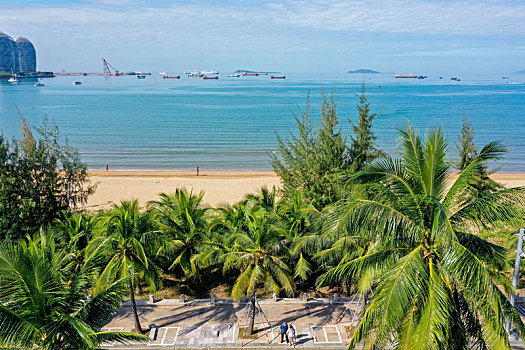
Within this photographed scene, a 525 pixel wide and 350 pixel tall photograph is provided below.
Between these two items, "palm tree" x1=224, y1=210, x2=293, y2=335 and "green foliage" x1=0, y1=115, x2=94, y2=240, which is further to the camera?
"green foliage" x1=0, y1=115, x2=94, y2=240

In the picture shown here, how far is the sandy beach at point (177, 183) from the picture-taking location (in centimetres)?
2950

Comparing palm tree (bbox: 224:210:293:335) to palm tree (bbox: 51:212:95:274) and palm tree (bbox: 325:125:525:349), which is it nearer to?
palm tree (bbox: 325:125:525:349)

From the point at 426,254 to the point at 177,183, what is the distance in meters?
28.5

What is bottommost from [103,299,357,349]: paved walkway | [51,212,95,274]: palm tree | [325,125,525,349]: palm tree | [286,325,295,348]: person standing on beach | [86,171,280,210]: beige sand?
[86,171,280,210]: beige sand

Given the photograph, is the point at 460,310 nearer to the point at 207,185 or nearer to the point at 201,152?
the point at 207,185

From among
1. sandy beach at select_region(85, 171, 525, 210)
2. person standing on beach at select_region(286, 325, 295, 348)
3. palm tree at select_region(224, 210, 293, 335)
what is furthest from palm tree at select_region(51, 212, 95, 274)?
sandy beach at select_region(85, 171, 525, 210)

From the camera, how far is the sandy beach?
29500 mm

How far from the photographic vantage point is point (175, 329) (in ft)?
41.5

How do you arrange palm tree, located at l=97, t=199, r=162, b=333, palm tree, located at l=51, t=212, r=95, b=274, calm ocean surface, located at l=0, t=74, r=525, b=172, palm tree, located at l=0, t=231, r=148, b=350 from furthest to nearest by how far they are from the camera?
calm ocean surface, located at l=0, t=74, r=525, b=172
palm tree, located at l=51, t=212, r=95, b=274
palm tree, located at l=97, t=199, r=162, b=333
palm tree, located at l=0, t=231, r=148, b=350

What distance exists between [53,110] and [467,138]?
83.4m

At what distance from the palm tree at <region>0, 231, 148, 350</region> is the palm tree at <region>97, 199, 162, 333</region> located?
440 centimetres

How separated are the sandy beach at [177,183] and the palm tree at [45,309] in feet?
67.5

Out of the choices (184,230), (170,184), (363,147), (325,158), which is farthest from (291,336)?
(170,184)

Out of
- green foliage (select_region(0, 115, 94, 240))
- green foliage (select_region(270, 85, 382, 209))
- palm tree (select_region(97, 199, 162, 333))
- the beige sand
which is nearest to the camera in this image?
palm tree (select_region(97, 199, 162, 333))
